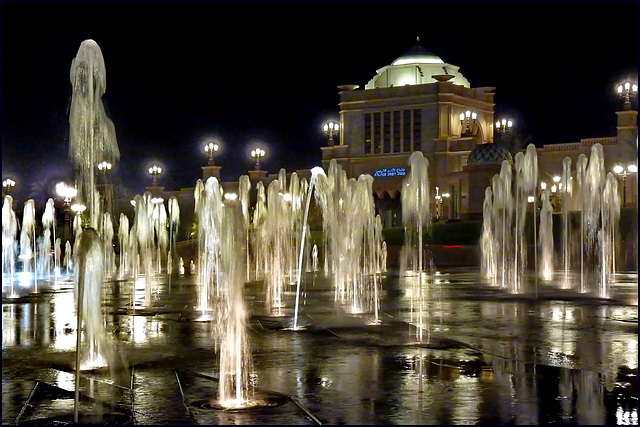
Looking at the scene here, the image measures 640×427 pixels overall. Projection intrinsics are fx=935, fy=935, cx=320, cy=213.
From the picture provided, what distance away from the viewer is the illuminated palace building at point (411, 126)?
203ft

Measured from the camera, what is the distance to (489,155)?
4988 centimetres

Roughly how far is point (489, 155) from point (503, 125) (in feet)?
51.8

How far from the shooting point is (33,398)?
25.3 ft

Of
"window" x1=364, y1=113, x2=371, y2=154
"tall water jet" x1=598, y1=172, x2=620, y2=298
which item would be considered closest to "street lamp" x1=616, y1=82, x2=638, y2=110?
"tall water jet" x1=598, y1=172, x2=620, y2=298

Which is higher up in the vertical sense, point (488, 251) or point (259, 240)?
point (259, 240)

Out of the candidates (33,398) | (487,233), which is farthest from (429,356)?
(487,233)

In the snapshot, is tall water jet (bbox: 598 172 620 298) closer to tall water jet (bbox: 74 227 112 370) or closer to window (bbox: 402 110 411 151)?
tall water jet (bbox: 74 227 112 370)

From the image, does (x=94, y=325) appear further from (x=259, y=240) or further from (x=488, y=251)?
(x=259, y=240)

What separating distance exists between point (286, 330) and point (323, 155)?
180 feet

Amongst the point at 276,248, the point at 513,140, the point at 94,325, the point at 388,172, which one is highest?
the point at 513,140

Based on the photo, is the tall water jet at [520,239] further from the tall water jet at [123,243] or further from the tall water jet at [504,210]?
the tall water jet at [123,243]

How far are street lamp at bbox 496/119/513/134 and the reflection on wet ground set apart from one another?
165ft

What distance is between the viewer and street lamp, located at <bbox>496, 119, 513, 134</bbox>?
64.9 meters

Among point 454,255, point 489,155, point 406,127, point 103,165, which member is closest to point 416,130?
point 406,127
